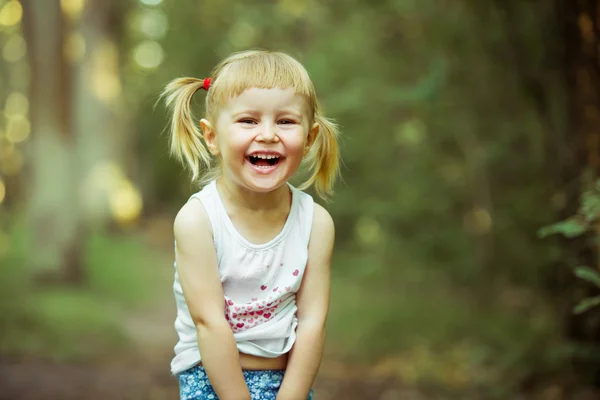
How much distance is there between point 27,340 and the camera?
21.5 feet

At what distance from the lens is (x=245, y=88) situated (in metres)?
2.06

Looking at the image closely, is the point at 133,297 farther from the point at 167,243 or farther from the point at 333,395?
the point at 167,243

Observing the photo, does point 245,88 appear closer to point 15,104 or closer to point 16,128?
point 16,128

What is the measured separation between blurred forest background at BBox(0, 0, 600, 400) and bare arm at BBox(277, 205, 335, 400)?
1.12m

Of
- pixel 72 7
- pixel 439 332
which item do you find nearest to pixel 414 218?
pixel 439 332

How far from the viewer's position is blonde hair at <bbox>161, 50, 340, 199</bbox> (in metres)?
Answer: 2.07

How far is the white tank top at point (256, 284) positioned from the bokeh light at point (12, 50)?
1718 centimetres

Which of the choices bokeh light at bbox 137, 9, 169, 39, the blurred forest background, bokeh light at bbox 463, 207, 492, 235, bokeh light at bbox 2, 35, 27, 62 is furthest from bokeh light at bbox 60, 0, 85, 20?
bokeh light at bbox 2, 35, 27, 62

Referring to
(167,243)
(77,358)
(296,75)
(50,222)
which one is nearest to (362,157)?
(77,358)

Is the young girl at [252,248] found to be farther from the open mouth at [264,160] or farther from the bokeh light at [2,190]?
the bokeh light at [2,190]

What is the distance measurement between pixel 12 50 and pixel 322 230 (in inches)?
700

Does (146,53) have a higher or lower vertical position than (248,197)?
higher

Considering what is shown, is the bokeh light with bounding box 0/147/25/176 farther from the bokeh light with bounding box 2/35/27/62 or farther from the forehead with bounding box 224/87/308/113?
the forehead with bounding box 224/87/308/113

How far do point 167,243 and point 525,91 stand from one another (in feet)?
35.6
